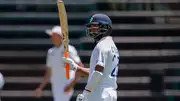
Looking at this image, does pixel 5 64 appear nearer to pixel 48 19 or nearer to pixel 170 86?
pixel 48 19

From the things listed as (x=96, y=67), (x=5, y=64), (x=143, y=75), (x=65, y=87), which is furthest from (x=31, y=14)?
(x=96, y=67)

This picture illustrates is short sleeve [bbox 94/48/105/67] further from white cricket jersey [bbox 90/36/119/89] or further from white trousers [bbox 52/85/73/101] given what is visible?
white trousers [bbox 52/85/73/101]

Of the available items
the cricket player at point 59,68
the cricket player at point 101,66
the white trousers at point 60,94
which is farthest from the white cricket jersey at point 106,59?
the white trousers at point 60,94

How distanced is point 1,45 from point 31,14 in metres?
0.81

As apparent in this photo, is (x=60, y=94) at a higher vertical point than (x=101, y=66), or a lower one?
lower

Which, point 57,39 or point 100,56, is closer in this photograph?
point 100,56

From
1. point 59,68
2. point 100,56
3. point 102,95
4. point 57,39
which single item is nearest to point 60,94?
point 59,68

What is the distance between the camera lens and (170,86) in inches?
533

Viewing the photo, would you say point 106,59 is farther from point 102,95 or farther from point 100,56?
point 102,95

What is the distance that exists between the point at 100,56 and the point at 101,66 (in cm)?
11

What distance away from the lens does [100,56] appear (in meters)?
7.48

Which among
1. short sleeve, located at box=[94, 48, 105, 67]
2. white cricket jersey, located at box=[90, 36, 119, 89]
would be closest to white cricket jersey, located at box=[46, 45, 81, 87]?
white cricket jersey, located at box=[90, 36, 119, 89]

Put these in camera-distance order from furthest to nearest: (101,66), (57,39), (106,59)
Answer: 1. (57,39)
2. (106,59)
3. (101,66)

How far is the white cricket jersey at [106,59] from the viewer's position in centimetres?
752
